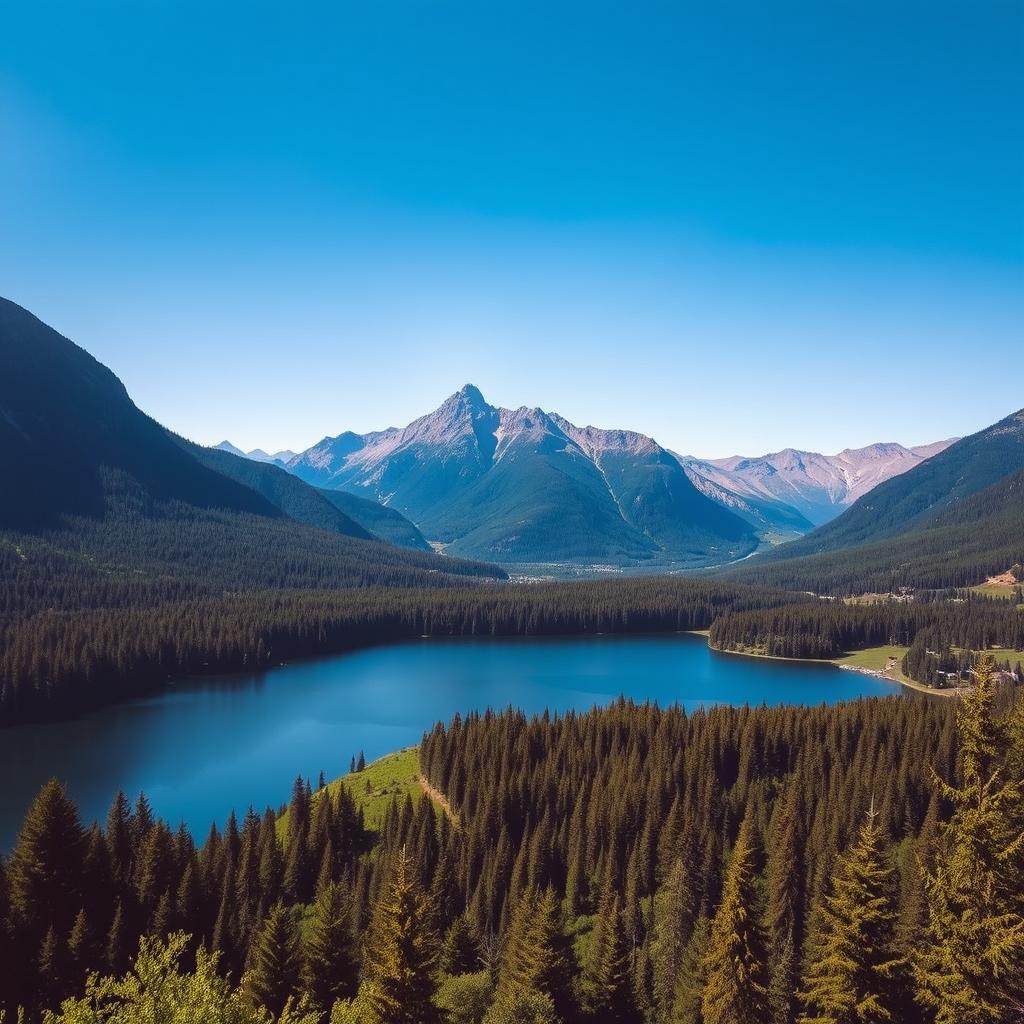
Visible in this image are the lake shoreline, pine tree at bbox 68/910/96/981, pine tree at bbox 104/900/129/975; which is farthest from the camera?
the lake shoreline

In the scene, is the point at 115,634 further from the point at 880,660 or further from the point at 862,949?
the point at 880,660

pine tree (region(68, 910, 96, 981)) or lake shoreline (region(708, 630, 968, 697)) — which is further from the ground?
pine tree (region(68, 910, 96, 981))

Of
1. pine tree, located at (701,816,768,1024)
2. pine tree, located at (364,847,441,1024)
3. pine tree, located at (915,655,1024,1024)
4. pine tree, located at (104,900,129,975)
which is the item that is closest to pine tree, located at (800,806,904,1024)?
pine tree, located at (915,655,1024,1024)

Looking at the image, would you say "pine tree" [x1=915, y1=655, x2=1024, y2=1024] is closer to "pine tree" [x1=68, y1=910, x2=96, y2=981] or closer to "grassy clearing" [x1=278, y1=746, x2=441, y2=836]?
"pine tree" [x1=68, y1=910, x2=96, y2=981]

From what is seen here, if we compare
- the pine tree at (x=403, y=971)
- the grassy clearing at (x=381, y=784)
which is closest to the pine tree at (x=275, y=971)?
the pine tree at (x=403, y=971)

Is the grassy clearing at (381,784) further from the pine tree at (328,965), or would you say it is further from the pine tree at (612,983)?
the pine tree at (612,983)

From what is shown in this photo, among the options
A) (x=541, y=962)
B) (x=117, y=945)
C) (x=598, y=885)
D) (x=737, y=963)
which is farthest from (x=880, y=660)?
(x=117, y=945)
